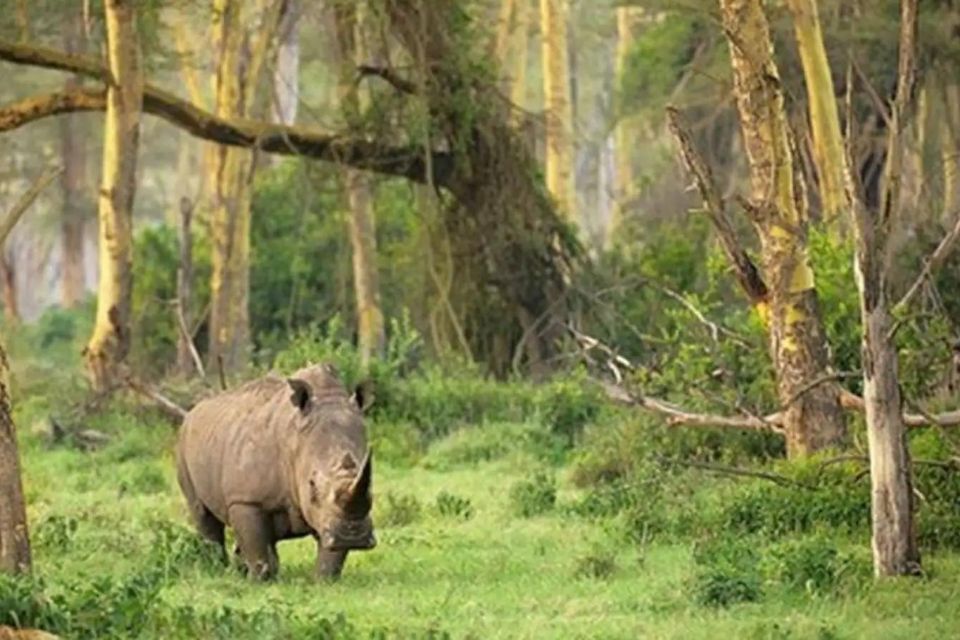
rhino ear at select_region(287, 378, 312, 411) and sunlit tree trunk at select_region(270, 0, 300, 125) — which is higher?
sunlit tree trunk at select_region(270, 0, 300, 125)

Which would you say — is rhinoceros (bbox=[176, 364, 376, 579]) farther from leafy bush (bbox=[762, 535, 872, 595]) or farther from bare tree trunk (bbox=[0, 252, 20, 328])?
bare tree trunk (bbox=[0, 252, 20, 328])

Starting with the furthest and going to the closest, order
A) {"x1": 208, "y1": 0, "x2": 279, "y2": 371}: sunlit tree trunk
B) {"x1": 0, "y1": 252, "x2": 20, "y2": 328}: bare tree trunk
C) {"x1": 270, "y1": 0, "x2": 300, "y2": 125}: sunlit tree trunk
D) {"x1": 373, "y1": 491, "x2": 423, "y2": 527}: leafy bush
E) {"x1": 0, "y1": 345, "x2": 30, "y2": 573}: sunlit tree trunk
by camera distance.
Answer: {"x1": 0, "y1": 252, "x2": 20, "y2": 328}: bare tree trunk → {"x1": 270, "y1": 0, "x2": 300, "y2": 125}: sunlit tree trunk → {"x1": 208, "y1": 0, "x2": 279, "y2": 371}: sunlit tree trunk → {"x1": 373, "y1": 491, "x2": 423, "y2": 527}: leafy bush → {"x1": 0, "y1": 345, "x2": 30, "y2": 573}: sunlit tree trunk

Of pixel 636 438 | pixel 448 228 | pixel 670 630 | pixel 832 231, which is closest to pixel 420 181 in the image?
pixel 448 228

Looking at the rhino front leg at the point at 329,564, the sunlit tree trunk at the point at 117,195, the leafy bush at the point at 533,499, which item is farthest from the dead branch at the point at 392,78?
the rhino front leg at the point at 329,564

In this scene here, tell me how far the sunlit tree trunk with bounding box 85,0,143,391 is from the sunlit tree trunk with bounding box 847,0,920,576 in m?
12.6

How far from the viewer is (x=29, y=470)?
71.4 feet

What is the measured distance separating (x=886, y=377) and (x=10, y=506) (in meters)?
4.23

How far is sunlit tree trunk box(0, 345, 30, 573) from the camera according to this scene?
13.2 m

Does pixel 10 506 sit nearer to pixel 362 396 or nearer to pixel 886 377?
pixel 362 396

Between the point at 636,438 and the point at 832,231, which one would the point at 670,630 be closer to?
the point at 636,438

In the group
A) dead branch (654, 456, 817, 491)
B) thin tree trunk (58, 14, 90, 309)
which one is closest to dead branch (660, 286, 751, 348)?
dead branch (654, 456, 817, 491)

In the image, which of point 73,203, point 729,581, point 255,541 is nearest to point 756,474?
point 729,581

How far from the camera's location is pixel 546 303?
2856 cm

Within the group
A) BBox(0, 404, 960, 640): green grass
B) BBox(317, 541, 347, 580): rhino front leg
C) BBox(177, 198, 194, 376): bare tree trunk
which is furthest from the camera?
BBox(177, 198, 194, 376): bare tree trunk
